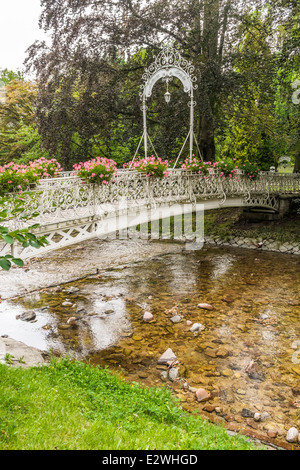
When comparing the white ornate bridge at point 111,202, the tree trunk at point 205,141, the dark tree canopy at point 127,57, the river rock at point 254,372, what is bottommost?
the river rock at point 254,372

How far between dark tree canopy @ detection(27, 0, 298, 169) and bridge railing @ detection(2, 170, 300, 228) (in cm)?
350

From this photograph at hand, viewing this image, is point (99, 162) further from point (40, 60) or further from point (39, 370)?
point (40, 60)

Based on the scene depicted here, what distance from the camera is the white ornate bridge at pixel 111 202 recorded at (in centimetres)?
673

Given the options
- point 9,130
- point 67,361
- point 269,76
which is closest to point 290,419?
point 67,361

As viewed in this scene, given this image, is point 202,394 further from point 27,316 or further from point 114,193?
point 114,193

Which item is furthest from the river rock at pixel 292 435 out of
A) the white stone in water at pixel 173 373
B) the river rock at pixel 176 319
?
the river rock at pixel 176 319

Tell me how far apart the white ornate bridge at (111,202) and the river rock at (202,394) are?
330 centimetres

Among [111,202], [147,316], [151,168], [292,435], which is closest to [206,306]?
[147,316]

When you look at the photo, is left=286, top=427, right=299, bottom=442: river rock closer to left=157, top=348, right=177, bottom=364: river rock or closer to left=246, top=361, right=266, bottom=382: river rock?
left=246, top=361, right=266, bottom=382: river rock

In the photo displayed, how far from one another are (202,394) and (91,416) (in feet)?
6.06

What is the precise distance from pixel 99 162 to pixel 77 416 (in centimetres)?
537

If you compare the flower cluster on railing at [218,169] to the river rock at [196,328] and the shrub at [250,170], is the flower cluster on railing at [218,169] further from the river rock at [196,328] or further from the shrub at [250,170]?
the river rock at [196,328]
